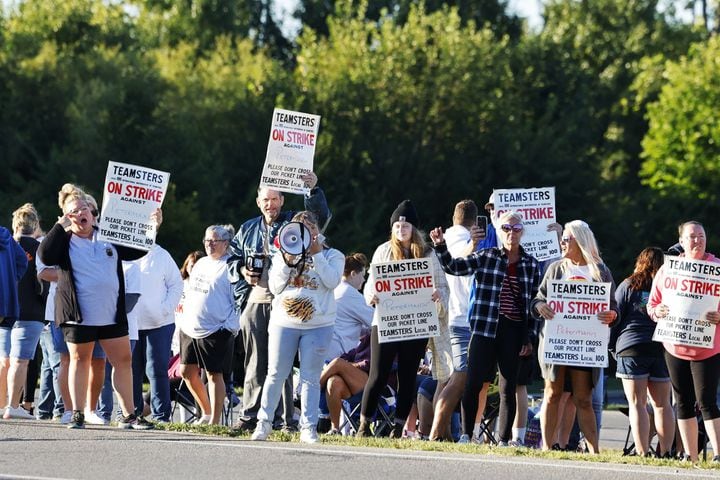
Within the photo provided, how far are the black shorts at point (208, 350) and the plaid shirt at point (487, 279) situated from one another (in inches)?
98.4

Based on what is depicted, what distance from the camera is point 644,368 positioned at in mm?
12258

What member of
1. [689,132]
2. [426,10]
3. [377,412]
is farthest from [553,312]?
[426,10]

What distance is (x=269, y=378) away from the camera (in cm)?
1170

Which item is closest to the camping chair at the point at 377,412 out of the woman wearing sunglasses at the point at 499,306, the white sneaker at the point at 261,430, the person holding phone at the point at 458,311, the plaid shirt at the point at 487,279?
the person holding phone at the point at 458,311

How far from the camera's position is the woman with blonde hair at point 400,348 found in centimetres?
1248

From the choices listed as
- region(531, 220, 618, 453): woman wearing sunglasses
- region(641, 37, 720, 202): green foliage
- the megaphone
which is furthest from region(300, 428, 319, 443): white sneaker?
region(641, 37, 720, 202): green foliage

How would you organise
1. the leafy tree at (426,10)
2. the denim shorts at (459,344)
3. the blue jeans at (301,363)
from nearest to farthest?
the blue jeans at (301,363), the denim shorts at (459,344), the leafy tree at (426,10)

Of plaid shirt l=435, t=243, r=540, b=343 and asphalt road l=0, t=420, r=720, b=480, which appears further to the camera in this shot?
plaid shirt l=435, t=243, r=540, b=343

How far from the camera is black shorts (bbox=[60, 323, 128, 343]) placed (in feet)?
39.1

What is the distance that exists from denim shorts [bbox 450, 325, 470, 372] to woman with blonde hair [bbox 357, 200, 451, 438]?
536mm

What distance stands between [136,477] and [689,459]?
437 cm

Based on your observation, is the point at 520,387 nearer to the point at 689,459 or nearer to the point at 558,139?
the point at 689,459

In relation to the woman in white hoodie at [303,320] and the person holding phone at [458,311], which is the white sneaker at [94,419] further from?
the person holding phone at [458,311]

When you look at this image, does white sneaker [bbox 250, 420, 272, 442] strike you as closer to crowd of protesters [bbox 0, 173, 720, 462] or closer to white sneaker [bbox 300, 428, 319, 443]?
crowd of protesters [bbox 0, 173, 720, 462]
